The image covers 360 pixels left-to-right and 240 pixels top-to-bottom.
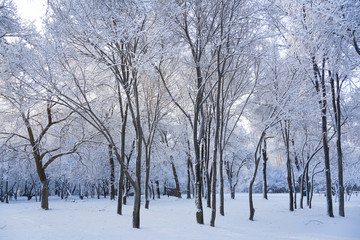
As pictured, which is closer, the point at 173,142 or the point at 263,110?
the point at 263,110

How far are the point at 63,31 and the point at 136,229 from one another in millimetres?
5652

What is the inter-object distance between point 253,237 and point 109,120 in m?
9.01

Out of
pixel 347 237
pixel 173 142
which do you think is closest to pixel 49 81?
pixel 347 237

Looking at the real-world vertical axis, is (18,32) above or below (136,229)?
above

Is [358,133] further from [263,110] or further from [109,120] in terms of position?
[109,120]

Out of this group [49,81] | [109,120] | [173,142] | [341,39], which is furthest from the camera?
[173,142]

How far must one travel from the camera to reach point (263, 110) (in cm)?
1537

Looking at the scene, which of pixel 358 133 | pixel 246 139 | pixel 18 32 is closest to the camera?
pixel 18 32

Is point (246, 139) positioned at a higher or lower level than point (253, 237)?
higher

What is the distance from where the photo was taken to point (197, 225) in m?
8.27

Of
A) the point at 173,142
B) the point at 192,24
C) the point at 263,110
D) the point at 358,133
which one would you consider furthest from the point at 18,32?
the point at 358,133

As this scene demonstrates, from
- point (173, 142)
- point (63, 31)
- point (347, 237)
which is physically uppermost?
point (63, 31)

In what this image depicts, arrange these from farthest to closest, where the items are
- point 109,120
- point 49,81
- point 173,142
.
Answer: point 173,142 → point 109,120 → point 49,81

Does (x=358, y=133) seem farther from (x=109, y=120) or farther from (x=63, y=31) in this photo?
(x=63, y=31)
